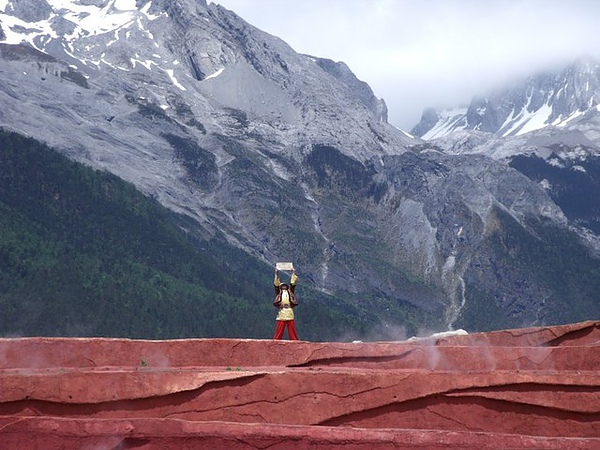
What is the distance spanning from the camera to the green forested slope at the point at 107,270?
136 m

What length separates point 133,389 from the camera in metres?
18.2

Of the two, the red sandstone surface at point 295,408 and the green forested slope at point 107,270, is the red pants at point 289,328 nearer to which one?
the red sandstone surface at point 295,408

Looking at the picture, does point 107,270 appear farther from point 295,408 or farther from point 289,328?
point 295,408

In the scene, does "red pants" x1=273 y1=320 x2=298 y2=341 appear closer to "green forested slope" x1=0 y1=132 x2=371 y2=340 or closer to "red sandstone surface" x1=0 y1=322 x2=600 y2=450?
"red sandstone surface" x1=0 y1=322 x2=600 y2=450

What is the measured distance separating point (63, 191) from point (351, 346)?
6136 inches

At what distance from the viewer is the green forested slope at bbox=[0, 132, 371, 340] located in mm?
136000

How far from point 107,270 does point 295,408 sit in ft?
454

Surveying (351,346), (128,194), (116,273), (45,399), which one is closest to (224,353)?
(351,346)

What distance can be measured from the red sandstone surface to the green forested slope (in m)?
110

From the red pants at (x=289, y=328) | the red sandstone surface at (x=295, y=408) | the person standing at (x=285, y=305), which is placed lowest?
the red sandstone surface at (x=295, y=408)

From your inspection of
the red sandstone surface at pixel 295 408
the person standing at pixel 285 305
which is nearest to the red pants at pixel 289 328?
the person standing at pixel 285 305

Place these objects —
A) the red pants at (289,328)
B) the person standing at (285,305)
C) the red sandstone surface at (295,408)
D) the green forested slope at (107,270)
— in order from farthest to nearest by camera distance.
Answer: the green forested slope at (107,270) → the person standing at (285,305) → the red pants at (289,328) → the red sandstone surface at (295,408)

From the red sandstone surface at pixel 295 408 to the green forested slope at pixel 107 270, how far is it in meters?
110

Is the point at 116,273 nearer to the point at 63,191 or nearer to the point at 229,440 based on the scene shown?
the point at 63,191
